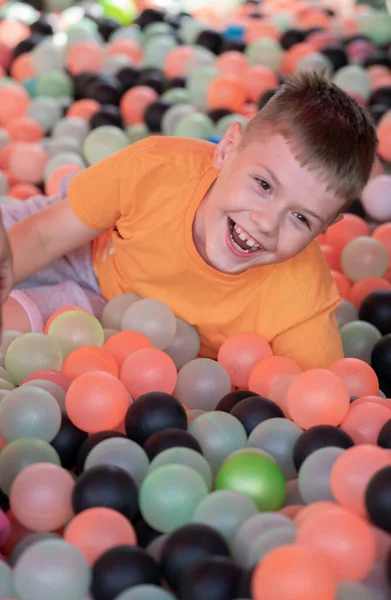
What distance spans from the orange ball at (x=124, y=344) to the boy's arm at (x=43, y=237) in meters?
0.21

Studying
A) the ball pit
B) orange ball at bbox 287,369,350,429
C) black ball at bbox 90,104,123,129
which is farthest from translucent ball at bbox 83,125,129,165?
orange ball at bbox 287,369,350,429

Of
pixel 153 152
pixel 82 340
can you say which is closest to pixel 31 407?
pixel 82 340

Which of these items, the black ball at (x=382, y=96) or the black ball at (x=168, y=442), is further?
the black ball at (x=382, y=96)

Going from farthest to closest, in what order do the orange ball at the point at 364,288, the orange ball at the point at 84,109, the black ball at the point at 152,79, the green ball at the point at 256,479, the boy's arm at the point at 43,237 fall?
the black ball at the point at 152,79
the orange ball at the point at 84,109
the orange ball at the point at 364,288
the boy's arm at the point at 43,237
the green ball at the point at 256,479

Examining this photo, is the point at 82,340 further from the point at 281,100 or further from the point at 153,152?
the point at 281,100

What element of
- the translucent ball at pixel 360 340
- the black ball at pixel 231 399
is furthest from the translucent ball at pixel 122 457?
the translucent ball at pixel 360 340

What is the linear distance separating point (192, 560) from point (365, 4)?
2.74 m

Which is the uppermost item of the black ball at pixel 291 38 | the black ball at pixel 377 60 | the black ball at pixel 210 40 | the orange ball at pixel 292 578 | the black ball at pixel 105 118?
the orange ball at pixel 292 578

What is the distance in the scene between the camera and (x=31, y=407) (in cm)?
107

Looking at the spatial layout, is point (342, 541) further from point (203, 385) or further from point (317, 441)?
point (203, 385)

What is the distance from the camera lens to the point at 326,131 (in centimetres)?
122

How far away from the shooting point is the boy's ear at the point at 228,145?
4.37ft

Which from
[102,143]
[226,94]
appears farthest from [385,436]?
[226,94]

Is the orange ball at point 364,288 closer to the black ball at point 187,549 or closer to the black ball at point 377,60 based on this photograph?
the black ball at point 187,549
